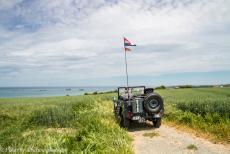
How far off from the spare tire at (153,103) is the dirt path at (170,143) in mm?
999

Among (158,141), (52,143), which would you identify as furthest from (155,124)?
(52,143)

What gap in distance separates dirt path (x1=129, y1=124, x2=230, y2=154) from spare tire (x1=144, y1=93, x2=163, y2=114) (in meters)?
1.00

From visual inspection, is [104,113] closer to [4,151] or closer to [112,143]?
[112,143]

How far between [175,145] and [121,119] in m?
5.23

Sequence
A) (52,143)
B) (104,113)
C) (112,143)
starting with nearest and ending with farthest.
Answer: (52,143)
(112,143)
(104,113)

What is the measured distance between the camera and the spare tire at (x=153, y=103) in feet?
47.8

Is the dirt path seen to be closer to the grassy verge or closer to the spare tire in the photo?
the grassy verge

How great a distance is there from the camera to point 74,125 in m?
15.8

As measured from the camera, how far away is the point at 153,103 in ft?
48.2

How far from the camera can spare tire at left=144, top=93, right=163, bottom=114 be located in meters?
14.6

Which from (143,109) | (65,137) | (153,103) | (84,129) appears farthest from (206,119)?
(65,137)

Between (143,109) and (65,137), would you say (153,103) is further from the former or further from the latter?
(65,137)

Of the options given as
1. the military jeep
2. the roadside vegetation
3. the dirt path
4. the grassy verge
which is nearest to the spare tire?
the military jeep

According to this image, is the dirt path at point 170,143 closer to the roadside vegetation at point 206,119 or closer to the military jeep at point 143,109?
the military jeep at point 143,109
